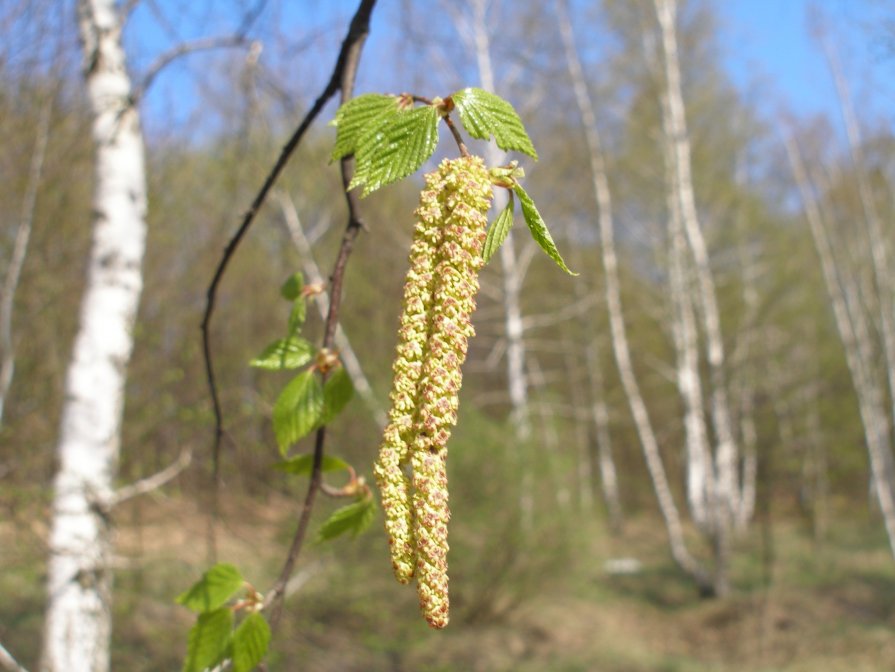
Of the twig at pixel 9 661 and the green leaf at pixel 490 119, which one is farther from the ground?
the green leaf at pixel 490 119

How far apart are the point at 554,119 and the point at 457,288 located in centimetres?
1231

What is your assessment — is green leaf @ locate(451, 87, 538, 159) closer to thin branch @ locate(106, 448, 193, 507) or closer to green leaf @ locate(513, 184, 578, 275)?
green leaf @ locate(513, 184, 578, 275)

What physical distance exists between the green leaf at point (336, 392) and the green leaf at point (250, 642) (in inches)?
7.9

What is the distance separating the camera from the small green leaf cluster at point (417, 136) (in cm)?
56

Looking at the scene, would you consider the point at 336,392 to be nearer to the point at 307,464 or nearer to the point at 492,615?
the point at 307,464

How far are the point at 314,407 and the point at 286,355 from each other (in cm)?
9

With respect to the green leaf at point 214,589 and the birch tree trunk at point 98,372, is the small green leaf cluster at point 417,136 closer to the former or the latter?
the green leaf at point 214,589

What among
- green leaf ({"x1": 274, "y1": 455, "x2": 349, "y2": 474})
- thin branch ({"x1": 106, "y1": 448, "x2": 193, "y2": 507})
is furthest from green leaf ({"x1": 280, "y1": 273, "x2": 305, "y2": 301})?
thin branch ({"x1": 106, "y1": 448, "x2": 193, "y2": 507})

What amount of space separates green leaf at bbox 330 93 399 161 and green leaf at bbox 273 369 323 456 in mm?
246

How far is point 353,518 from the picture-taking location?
774mm

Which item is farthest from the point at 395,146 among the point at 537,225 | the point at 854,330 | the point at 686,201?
the point at 854,330

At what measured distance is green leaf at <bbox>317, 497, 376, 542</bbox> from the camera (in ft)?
2.53

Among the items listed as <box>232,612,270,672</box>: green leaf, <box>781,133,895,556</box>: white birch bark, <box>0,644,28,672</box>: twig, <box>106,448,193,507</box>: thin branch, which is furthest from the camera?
<box>781,133,895,556</box>: white birch bark

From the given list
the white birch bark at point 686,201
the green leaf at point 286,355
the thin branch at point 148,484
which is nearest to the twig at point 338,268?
the green leaf at point 286,355
